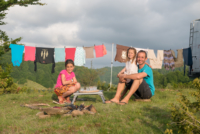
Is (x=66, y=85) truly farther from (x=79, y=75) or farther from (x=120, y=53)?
(x=79, y=75)

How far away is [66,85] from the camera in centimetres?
507

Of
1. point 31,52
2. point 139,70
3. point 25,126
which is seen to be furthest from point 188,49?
point 25,126

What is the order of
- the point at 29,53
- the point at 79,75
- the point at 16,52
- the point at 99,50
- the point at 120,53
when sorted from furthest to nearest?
the point at 79,75 → the point at 120,53 → the point at 99,50 → the point at 29,53 → the point at 16,52

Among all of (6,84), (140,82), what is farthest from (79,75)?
(140,82)

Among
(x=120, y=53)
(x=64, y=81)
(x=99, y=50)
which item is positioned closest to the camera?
(x=64, y=81)

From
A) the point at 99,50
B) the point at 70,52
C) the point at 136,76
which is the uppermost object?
the point at 99,50

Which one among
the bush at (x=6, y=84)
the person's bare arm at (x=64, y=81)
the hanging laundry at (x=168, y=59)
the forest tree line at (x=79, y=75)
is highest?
the hanging laundry at (x=168, y=59)

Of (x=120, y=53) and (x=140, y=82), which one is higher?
(x=120, y=53)

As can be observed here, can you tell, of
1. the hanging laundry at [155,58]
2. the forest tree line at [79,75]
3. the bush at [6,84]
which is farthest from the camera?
the forest tree line at [79,75]

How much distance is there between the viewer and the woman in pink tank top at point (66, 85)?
4918 mm

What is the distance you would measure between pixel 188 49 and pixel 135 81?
26.7 feet

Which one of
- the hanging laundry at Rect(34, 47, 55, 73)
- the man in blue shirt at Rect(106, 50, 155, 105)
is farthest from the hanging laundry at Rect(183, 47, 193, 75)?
the hanging laundry at Rect(34, 47, 55, 73)

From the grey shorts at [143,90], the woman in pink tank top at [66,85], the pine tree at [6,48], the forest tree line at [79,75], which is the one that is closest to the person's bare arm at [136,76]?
the grey shorts at [143,90]

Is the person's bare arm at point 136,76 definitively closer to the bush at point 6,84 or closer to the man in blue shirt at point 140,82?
the man in blue shirt at point 140,82
